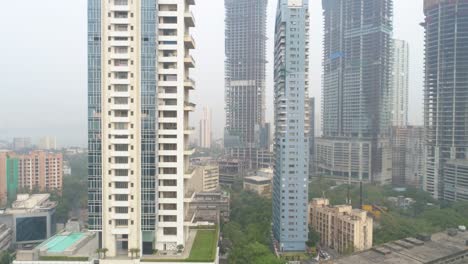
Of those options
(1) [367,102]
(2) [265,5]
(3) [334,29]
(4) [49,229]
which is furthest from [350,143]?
(4) [49,229]

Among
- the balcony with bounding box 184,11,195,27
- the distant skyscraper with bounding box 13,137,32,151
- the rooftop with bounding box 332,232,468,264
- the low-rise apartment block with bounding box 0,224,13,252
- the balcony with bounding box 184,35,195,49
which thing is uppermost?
the balcony with bounding box 184,11,195,27

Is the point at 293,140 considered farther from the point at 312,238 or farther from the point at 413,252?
the point at 413,252

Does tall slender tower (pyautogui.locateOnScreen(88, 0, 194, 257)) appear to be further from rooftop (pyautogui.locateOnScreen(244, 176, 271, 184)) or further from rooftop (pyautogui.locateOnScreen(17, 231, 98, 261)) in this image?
rooftop (pyautogui.locateOnScreen(244, 176, 271, 184))

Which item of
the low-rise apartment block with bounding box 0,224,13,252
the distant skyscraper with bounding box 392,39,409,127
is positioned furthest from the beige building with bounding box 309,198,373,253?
the distant skyscraper with bounding box 392,39,409,127

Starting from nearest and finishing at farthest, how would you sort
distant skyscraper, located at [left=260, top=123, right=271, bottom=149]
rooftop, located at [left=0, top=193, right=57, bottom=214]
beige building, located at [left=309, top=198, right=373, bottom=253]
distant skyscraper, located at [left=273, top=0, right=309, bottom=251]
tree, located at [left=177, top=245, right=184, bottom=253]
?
tree, located at [left=177, top=245, right=184, bottom=253], beige building, located at [left=309, top=198, right=373, bottom=253], distant skyscraper, located at [left=273, top=0, right=309, bottom=251], rooftop, located at [left=0, top=193, right=57, bottom=214], distant skyscraper, located at [left=260, top=123, right=271, bottom=149]

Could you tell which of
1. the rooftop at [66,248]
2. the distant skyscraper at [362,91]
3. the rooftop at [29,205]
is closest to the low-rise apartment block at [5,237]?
the rooftop at [29,205]

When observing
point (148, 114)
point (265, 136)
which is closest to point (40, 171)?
point (148, 114)
